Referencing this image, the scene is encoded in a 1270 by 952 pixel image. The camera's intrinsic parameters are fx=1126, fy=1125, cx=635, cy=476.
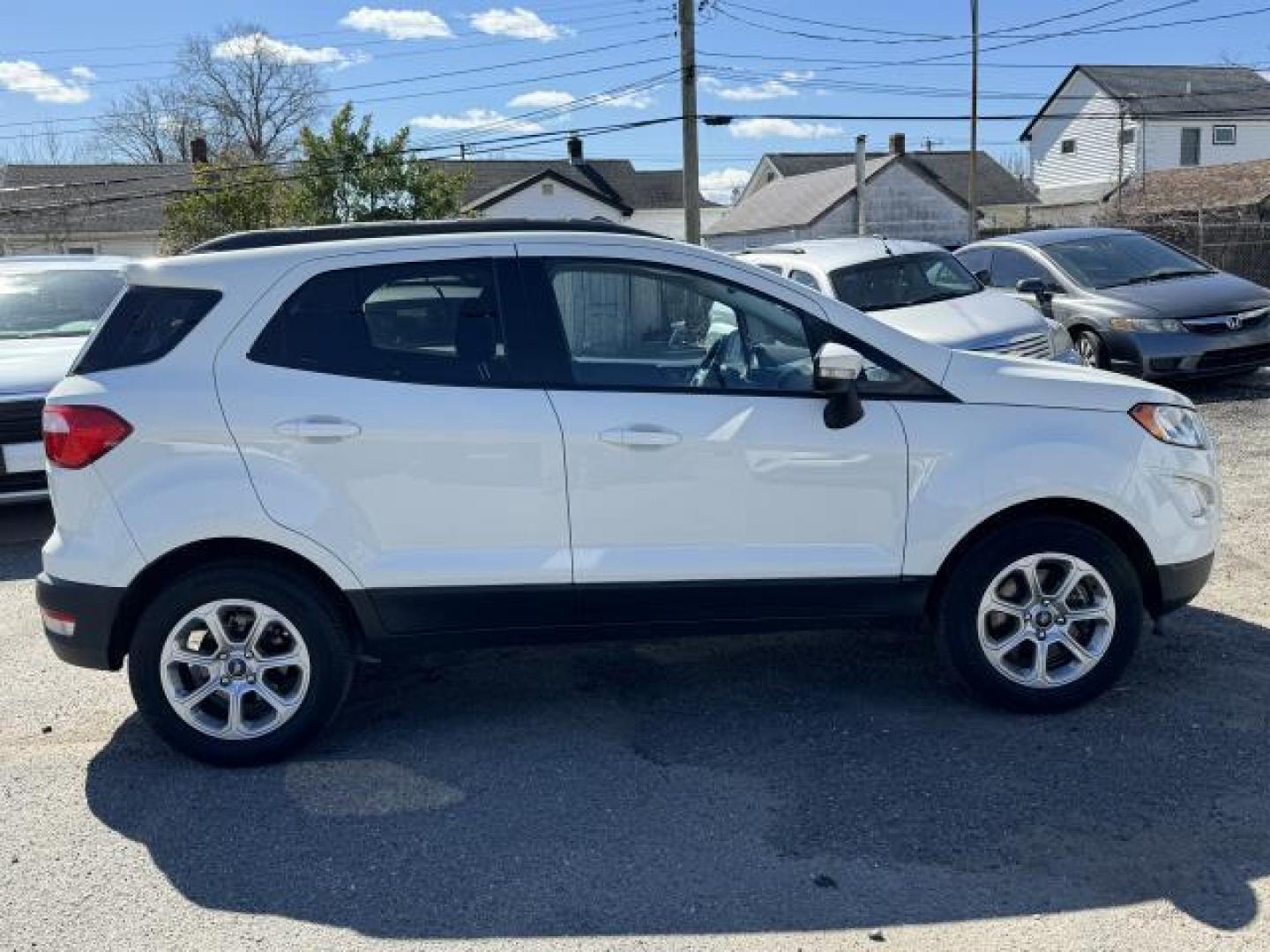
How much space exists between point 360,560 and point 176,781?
3.42ft

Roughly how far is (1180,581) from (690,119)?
1755cm

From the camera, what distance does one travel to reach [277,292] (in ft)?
13.1

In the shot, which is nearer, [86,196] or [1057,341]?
[1057,341]

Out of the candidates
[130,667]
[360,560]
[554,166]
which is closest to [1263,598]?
[360,560]

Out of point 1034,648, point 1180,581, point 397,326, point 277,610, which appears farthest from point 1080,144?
point 277,610

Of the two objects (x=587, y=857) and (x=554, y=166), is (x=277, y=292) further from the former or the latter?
(x=554, y=166)

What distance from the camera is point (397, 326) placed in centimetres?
405

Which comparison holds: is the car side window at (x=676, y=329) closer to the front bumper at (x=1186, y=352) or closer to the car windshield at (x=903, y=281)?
the car windshield at (x=903, y=281)

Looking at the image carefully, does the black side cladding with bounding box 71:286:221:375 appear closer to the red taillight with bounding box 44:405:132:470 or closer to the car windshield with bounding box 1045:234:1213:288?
the red taillight with bounding box 44:405:132:470

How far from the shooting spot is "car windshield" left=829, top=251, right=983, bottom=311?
9445 millimetres

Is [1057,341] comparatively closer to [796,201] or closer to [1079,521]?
[1079,521]

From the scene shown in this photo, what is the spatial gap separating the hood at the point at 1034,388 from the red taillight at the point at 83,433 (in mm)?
2944

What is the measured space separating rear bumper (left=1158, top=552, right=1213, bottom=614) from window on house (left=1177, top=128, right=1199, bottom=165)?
1928 inches

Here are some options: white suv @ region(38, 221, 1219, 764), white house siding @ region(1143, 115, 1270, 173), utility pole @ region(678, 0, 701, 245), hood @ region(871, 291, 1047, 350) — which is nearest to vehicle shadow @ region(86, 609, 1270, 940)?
white suv @ region(38, 221, 1219, 764)
